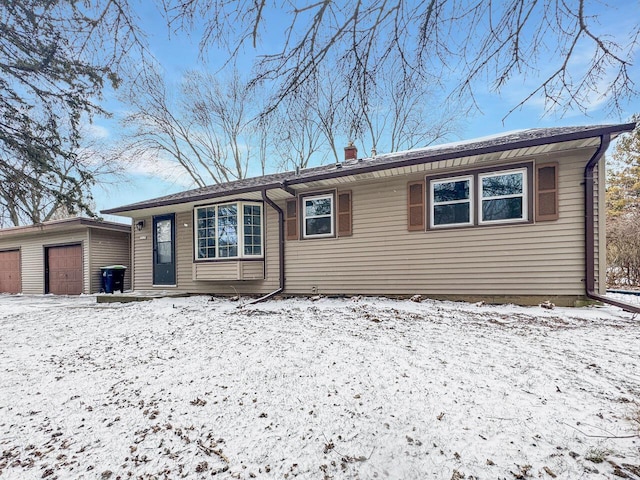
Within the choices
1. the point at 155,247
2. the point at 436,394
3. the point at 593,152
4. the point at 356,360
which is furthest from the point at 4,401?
the point at 593,152

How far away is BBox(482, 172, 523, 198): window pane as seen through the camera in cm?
582

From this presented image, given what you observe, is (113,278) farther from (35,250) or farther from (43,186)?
(43,186)

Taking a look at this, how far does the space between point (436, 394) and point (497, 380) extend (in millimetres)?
595

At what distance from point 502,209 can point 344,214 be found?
3.24 m

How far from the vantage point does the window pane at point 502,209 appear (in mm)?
5848

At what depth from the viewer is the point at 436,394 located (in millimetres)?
2344

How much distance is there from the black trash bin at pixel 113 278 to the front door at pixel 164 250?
2.27m

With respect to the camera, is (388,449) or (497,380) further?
(497,380)

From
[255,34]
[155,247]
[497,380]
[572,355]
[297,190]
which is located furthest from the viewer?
[155,247]

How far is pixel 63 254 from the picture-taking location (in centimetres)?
1213

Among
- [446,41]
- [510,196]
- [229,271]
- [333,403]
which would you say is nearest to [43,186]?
[229,271]

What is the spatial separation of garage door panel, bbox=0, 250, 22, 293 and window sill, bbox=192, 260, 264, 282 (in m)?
10.8

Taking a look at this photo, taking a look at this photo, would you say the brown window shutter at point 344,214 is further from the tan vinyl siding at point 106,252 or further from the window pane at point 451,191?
the tan vinyl siding at point 106,252

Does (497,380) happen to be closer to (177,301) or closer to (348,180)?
(348,180)
